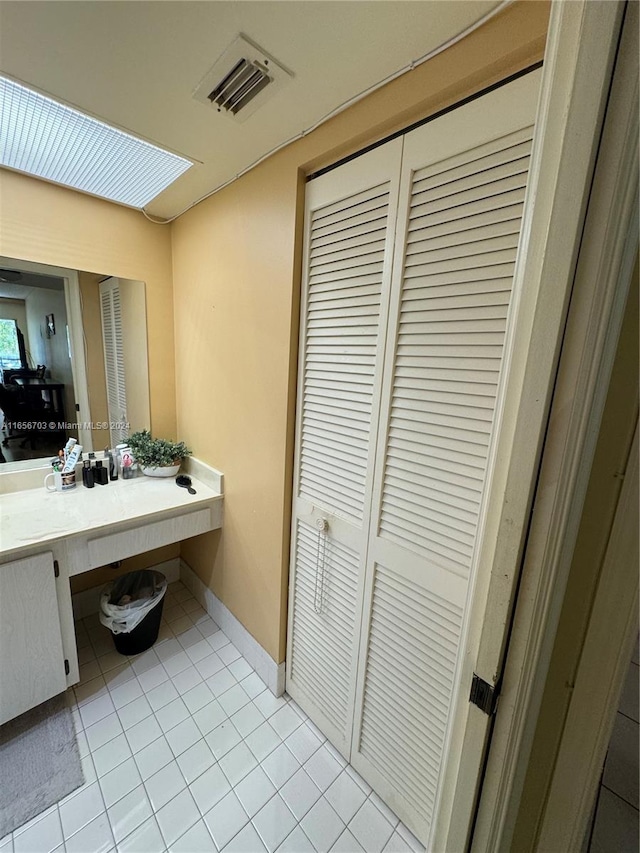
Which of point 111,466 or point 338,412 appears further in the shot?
point 111,466

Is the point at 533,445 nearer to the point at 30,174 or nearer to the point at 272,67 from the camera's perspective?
the point at 272,67

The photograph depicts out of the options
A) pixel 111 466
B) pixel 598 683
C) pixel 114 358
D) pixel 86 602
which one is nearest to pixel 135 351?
pixel 114 358

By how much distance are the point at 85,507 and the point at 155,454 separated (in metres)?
0.44

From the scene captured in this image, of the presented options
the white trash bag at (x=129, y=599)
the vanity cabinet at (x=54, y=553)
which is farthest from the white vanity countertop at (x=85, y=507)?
the white trash bag at (x=129, y=599)

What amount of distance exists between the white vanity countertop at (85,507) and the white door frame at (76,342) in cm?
30

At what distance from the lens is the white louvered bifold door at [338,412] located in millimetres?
1048

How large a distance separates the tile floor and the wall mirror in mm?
1133

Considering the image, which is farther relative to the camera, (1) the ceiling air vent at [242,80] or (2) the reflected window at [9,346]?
(2) the reflected window at [9,346]

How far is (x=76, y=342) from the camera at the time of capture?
5.70 feet

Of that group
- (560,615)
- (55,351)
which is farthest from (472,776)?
(55,351)

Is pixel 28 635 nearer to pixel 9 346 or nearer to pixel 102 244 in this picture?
pixel 9 346

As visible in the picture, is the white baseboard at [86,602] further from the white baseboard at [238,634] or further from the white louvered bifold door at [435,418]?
the white louvered bifold door at [435,418]

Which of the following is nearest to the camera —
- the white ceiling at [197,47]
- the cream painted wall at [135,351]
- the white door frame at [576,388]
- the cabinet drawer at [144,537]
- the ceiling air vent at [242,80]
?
the white door frame at [576,388]

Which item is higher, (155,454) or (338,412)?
(338,412)
